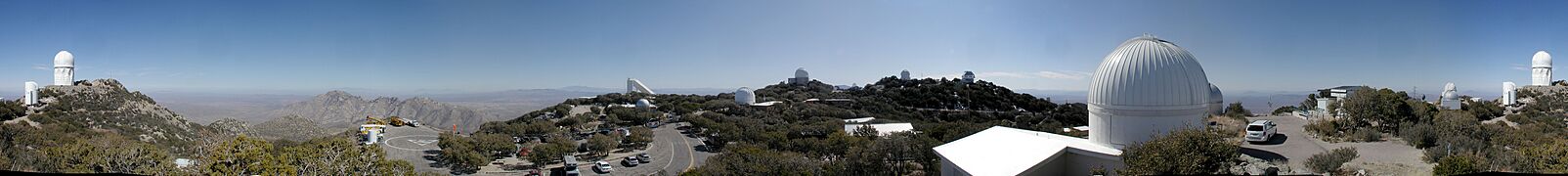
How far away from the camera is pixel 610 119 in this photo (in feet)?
80.6

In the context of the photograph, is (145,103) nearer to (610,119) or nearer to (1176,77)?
(610,119)

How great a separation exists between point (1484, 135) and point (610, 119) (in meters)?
21.9

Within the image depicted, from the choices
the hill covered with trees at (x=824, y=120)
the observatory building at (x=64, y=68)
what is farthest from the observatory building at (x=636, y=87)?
the observatory building at (x=64, y=68)

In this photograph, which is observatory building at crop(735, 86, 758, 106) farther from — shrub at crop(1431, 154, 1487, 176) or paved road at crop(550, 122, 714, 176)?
shrub at crop(1431, 154, 1487, 176)

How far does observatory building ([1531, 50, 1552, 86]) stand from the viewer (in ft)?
48.0

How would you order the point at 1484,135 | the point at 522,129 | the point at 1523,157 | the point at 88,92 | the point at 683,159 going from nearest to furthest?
the point at 1523,157 → the point at 1484,135 → the point at 683,159 → the point at 522,129 → the point at 88,92

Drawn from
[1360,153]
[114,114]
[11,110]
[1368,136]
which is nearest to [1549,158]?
[1360,153]

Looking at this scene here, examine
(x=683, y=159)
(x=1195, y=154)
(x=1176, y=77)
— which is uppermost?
(x=1176, y=77)

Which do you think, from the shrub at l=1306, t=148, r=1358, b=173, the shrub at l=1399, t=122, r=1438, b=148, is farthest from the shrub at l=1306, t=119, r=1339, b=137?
the shrub at l=1306, t=148, r=1358, b=173

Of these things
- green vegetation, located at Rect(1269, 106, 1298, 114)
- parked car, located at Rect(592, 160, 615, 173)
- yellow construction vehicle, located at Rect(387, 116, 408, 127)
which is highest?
green vegetation, located at Rect(1269, 106, 1298, 114)

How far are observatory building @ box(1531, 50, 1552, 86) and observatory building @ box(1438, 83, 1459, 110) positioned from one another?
4.08 m

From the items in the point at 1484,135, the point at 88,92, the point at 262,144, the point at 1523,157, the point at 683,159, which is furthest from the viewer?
the point at 88,92

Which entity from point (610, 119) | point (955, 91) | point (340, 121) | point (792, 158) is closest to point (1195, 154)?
point (792, 158)

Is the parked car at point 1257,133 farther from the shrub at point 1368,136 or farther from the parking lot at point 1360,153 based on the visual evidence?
the shrub at point 1368,136
